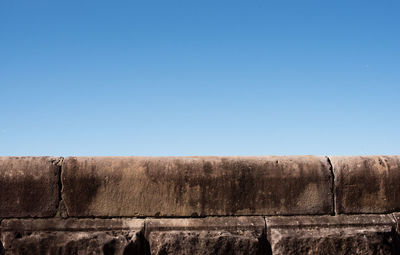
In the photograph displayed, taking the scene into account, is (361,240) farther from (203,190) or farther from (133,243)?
(133,243)

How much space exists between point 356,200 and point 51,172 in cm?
221

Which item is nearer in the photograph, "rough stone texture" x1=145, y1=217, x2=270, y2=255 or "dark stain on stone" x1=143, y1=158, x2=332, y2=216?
"rough stone texture" x1=145, y1=217, x2=270, y2=255

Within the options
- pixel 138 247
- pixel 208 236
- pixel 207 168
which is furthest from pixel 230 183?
pixel 138 247

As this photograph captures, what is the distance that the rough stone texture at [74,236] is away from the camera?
3.24 meters

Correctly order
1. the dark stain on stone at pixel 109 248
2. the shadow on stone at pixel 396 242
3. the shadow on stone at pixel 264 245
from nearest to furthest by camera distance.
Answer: the dark stain on stone at pixel 109 248, the shadow on stone at pixel 264 245, the shadow on stone at pixel 396 242

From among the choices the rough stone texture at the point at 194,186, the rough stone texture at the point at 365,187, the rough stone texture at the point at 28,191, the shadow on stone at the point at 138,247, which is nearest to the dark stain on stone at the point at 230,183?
the rough stone texture at the point at 194,186

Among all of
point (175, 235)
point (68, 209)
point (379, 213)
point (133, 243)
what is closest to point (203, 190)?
point (175, 235)

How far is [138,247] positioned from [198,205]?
507mm

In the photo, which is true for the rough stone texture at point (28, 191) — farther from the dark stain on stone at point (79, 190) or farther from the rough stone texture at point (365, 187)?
the rough stone texture at point (365, 187)

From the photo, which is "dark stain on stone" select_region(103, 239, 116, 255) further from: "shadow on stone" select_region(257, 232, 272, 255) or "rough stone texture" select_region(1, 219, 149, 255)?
"shadow on stone" select_region(257, 232, 272, 255)

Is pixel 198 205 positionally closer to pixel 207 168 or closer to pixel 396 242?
pixel 207 168

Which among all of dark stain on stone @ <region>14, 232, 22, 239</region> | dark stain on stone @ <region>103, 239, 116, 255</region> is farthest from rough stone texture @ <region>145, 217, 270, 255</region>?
dark stain on stone @ <region>14, 232, 22, 239</region>

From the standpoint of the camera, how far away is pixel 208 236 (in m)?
3.30

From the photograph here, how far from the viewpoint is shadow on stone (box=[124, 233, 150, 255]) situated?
324cm
